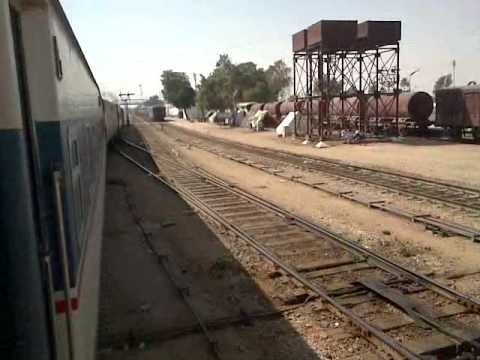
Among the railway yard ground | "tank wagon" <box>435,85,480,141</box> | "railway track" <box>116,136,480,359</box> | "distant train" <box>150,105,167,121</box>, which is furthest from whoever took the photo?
"distant train" <box>150,105,167,121</box>

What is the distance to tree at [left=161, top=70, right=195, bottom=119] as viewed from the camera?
326 ft

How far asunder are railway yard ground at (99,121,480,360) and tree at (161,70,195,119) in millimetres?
86158

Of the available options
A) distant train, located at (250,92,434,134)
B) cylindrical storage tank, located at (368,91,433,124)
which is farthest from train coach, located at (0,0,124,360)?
cylindrical storage tank, located at (368,91,433,124)

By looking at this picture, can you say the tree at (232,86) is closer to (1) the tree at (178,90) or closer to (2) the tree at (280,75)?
(2) the tree at (280,75)

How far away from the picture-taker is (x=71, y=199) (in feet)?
9.36

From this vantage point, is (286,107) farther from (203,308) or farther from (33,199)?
(33,199)

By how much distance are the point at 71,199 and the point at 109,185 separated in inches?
547

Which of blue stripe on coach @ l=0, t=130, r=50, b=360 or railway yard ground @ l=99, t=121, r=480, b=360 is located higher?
blue stripe on coach @ l=0, t=130, r=50, b=360

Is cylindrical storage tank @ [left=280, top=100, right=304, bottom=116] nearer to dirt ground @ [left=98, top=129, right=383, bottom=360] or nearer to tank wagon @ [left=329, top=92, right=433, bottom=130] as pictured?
tank wagon @ [left=329, top=92, right=433, bottom=130]

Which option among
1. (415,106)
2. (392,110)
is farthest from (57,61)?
(392,110)

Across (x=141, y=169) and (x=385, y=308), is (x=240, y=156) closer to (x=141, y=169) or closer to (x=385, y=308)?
(x=141, y=169)

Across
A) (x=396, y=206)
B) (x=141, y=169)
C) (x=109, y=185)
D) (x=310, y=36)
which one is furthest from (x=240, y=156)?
(x=396, y=206)

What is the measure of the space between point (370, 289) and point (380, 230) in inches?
131

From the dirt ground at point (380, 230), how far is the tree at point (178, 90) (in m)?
85.8
